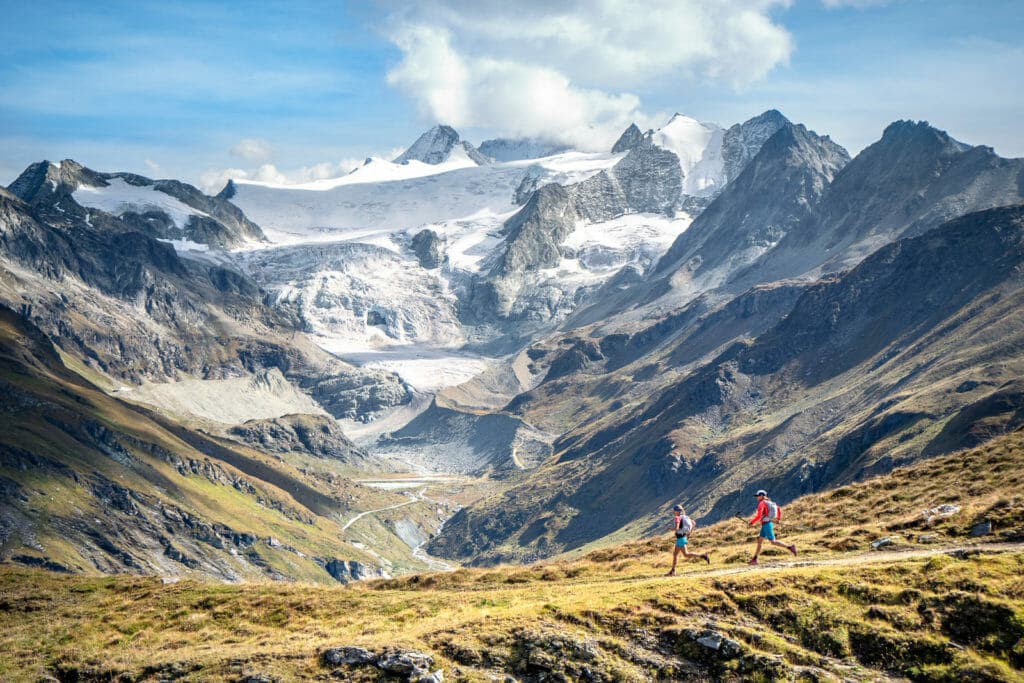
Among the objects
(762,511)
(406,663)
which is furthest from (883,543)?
(406,663)

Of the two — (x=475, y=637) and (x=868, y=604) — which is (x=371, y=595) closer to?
(x=475, y=637)

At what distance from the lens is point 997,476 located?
51.6 m

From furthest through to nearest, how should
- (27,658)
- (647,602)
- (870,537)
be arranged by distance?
(870,537)
(27,658)
(647,602)

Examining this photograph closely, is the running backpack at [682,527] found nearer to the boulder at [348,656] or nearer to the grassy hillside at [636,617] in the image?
the grassy hillside at [636,617]

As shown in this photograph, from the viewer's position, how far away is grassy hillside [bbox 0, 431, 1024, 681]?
34.6 metres

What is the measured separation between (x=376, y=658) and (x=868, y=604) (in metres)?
20.6

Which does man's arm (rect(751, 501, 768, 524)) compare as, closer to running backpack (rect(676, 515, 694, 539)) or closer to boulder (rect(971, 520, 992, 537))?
running backpack (rect(676, 515, 694, 539))

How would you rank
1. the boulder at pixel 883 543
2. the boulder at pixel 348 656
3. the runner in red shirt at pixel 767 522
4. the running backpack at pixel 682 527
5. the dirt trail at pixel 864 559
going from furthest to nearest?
the running backpack at pixel 682 527 → the runner in red shirt at pixel 767 522 → the boulder at pixel 883 543 → the dirt trail at pixel 864 559 → the boulder at pixel 348 656

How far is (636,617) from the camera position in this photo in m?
37.5

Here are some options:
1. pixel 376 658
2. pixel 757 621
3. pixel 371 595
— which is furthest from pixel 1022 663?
pixel 371 595

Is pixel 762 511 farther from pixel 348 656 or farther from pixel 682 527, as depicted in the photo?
pixel 348 656

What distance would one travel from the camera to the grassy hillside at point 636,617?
34562mm

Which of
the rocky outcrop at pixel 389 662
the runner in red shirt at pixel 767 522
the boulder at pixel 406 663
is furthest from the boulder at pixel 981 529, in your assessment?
the boulder at pixel 406 663

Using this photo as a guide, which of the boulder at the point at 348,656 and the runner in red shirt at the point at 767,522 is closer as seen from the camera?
the boulder at the point at 348,656
